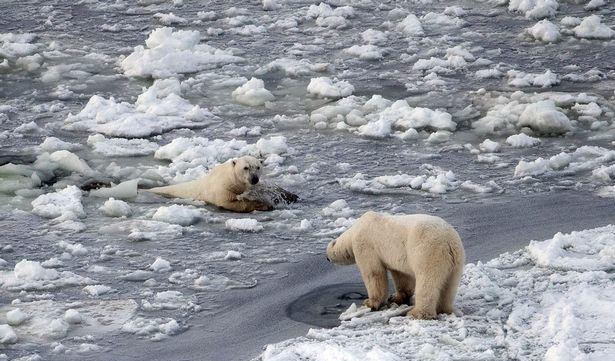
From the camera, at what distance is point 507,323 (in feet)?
22.1

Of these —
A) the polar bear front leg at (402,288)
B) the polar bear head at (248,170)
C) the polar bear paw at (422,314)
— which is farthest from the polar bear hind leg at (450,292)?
the polar bear head at (248,170)

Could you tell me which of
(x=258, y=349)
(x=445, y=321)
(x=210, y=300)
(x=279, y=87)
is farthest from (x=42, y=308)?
(x=279, y=87)

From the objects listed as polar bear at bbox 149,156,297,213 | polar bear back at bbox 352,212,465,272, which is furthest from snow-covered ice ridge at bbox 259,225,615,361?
polar bear at bbox 149,156,297,213

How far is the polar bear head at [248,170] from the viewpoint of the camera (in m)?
9.91

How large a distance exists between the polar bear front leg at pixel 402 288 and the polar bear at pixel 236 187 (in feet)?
8.85

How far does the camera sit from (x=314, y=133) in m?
11.9

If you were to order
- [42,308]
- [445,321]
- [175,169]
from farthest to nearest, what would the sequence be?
[175,169] → [42,308] → [445,321]

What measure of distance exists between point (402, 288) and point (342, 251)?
0.53 meters

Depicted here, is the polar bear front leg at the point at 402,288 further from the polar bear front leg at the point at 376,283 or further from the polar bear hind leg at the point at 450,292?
the polar bear hind leg at the point at 450,292

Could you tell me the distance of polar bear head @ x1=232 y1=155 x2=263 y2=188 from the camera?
991 cm

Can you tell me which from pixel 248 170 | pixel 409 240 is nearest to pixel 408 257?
pixel 409 240

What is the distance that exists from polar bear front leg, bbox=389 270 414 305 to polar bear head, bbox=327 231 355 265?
43 centimetres

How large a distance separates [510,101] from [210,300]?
5556 mm

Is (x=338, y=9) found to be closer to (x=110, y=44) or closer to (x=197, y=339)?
(x=110, y=44)
